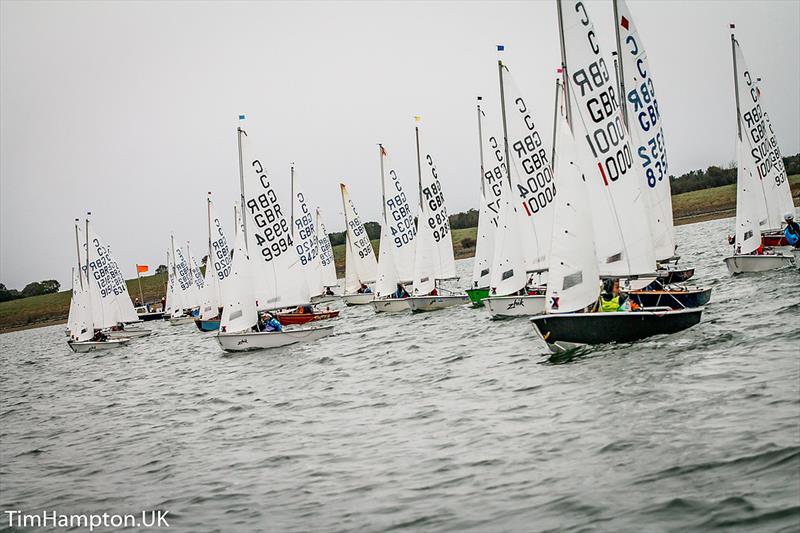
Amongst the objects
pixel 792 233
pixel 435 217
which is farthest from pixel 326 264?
pixel 792 233

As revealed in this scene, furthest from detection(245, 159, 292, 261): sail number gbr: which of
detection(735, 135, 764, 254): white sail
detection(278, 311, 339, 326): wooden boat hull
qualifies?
detection(735, 135, 764, 254): white sail

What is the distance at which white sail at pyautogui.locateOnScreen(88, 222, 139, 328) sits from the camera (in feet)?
151

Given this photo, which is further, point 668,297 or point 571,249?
point 668,297

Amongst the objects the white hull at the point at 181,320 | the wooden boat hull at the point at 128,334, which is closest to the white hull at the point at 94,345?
the wooden boat hull at the point at 128,334

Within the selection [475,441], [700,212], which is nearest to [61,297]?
[700,212]

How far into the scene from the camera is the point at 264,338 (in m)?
26.9

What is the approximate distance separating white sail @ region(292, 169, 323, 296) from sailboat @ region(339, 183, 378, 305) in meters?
4.88

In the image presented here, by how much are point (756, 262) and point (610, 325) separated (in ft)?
49.0

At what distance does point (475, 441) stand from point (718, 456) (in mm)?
3631

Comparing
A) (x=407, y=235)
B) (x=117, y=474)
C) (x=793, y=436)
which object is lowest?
(x=117, y=474)

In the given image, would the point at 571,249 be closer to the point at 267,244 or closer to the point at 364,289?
the point at 267,244

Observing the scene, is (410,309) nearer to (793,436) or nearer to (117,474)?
(117,474)

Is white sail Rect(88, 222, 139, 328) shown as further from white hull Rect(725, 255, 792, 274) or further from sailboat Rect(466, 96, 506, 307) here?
white hull Rect(725, 255, 792, 274)

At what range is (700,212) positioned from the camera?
9775cm
